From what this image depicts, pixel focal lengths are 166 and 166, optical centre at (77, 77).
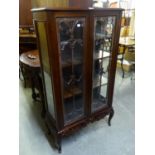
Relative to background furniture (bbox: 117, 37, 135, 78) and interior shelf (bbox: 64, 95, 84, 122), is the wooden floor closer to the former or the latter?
interior shelf (bbox: 64, 95, 84, 122)

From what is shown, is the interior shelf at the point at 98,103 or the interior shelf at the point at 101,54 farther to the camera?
the interior shelf at the point at 98,103

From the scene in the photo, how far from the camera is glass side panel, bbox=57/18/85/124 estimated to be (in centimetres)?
143

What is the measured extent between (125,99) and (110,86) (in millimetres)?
1015

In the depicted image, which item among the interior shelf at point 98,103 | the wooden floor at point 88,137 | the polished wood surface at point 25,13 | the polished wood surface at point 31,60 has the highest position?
the polished wood surface at point 25,13

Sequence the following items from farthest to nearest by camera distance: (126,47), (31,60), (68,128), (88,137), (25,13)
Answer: (126,47) < (25,13) < (31,60) < (88,137) < (68,128)

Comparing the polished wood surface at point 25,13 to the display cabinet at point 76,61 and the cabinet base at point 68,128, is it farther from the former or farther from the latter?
the cabinet base at point 68,128

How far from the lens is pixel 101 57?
5.95ft

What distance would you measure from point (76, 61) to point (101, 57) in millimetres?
332

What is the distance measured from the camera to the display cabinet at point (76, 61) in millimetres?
1381

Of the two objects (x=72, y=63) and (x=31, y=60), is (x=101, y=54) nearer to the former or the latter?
(x=72, y=63)

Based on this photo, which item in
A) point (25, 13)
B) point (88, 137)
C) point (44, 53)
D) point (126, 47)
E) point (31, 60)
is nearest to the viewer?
point (44, 53)

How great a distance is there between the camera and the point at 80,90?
5.87 ft

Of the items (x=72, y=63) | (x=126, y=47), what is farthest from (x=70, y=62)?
(x=126, y=47)

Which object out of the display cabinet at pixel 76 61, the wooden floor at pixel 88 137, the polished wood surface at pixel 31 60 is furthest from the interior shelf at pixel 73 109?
the polished wood surface at pixel 31 60
